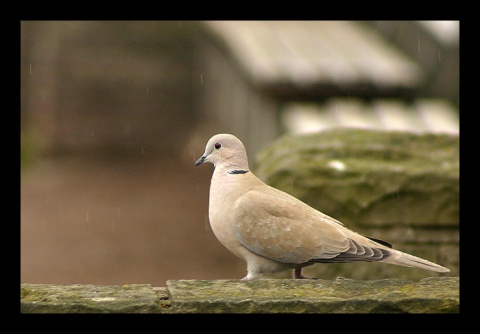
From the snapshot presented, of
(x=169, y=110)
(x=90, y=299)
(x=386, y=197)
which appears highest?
(x=169, y=110)

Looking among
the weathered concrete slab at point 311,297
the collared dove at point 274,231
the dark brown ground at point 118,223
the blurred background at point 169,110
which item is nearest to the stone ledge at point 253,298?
the weathered concrete slab at point 311,297

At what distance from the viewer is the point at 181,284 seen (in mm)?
3428

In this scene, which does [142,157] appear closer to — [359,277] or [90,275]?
[90,275]

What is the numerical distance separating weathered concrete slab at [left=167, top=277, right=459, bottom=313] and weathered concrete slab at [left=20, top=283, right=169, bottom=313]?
0.25 ft

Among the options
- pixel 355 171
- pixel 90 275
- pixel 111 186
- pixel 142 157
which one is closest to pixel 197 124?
pixel 142 157

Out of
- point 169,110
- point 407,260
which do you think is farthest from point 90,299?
point 169,110

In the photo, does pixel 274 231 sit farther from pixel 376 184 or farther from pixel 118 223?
pixel 118 223

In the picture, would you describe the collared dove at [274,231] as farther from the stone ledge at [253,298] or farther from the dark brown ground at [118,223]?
the dark brown ground at [118,223]

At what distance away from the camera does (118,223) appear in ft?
32.4

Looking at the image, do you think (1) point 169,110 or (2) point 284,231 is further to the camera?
(1) point 169,110

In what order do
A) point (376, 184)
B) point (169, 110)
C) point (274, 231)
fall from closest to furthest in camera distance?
point (274, 231) < point (376, 184) < point (169, 110)

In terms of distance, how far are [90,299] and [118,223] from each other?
6704mm

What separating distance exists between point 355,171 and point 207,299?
1.71m

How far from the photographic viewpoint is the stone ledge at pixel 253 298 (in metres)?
3.17
